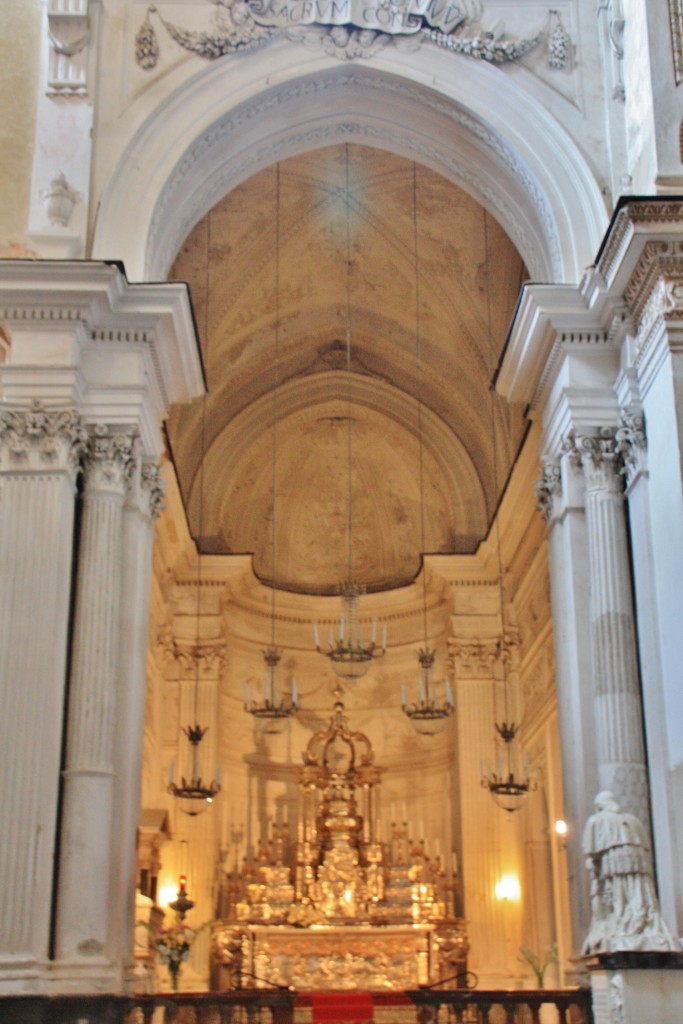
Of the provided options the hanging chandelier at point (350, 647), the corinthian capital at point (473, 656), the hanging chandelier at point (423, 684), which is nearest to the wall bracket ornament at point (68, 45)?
the hanging chandelier at point (423, 684)

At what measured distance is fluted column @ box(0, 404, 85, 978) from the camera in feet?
39.8

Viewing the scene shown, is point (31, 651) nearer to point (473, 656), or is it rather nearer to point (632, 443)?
point (632, 443)

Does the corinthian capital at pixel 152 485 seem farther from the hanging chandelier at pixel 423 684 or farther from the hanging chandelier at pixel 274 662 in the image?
the hanging chandelier at pixel 423 684

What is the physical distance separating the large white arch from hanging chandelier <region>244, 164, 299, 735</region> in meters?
3.73

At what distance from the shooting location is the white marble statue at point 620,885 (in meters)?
11.7

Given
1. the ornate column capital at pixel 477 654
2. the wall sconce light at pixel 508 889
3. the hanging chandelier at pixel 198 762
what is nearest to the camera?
the hanging chandelier at pixel 198 762

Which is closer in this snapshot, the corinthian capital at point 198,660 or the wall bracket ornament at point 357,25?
the wall bracket ornament at point 357,25

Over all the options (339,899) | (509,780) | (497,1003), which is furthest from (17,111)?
(339,899)

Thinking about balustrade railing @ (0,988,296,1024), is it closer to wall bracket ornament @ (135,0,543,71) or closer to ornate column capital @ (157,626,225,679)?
ornate column capital @ (157,626,225,679)

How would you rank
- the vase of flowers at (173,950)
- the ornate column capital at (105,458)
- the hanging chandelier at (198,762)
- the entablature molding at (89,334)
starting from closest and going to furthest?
the entablature molding at (89,334) → the ornate column capital at (105,458) → the vase of flowers at (173,950) → the hanging chandelier at (198,762)

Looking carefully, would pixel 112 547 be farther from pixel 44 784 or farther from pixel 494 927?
pixel 494 927

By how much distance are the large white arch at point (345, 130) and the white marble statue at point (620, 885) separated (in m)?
5.57

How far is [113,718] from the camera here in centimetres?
1324

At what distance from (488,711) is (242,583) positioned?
4417 mm
